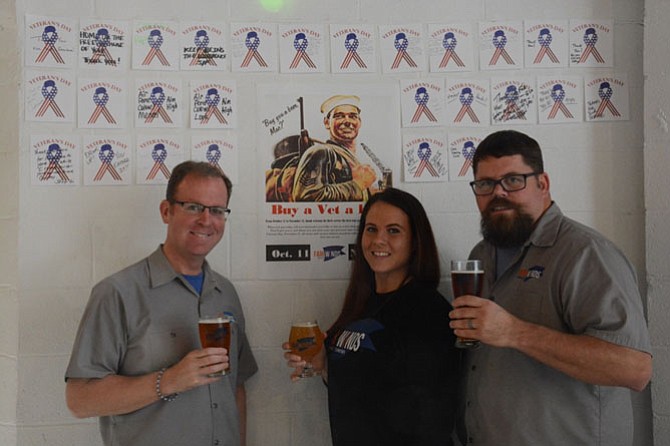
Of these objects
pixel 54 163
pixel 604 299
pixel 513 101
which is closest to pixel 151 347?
pixel 54 163

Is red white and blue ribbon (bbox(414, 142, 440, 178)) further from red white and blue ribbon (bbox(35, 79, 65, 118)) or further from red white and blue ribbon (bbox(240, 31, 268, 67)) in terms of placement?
red white and blue ribbon (bbox(35, 79, 65, 118))

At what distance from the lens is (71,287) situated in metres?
2.42

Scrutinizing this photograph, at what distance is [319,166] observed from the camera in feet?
8.33

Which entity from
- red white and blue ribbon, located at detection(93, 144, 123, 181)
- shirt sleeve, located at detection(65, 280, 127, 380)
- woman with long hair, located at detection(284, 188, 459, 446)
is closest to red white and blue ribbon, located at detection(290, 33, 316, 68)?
woman with long hair, located at detection(284, 188, 459, 446)

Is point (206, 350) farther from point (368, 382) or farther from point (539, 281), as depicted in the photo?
point (539, 281)

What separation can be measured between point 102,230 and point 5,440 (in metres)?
0.90

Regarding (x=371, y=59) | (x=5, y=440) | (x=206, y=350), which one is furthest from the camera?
(x=371, y=59)

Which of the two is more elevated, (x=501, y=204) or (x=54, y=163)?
(x=54, y=163)

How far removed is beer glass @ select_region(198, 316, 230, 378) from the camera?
6.22 ft

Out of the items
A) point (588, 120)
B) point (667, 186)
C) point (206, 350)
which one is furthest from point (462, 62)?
point (206, 350)

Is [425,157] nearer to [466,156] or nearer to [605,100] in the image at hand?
[466,156]

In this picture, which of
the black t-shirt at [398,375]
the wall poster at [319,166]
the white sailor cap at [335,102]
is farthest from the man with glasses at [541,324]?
the white sailor cap at [335,102]

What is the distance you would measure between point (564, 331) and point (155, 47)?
1891 mm

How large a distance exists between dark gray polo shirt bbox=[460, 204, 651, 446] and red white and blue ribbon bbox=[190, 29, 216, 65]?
1.47 metres
